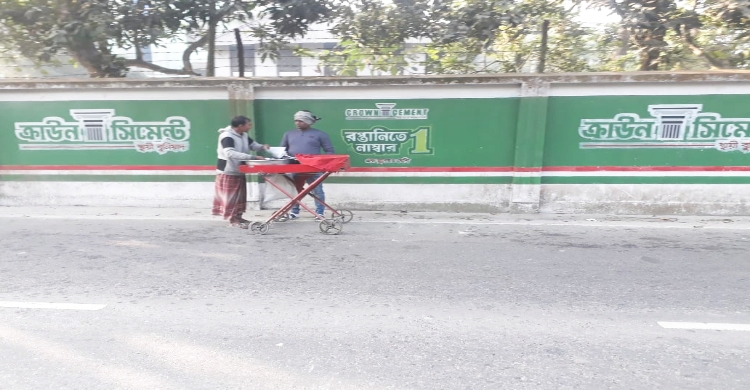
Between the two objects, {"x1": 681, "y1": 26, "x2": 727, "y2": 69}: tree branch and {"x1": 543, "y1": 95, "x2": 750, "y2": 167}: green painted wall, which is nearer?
{"x1": 543, "y1": 95, "x2": 750, "y2": 167}: green painted wall

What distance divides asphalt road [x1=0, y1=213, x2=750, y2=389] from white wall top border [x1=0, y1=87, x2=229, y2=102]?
232cm

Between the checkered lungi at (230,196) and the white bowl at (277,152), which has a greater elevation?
the white bowl at (277,152)

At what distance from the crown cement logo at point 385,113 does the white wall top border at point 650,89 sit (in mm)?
1936

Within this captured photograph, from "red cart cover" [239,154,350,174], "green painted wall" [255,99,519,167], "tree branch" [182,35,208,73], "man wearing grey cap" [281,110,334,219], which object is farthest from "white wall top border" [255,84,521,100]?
"tree branch" [182,35,208,73]

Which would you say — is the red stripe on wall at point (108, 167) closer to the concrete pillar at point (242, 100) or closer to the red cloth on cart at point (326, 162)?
the concrete pillar at point (242, 100)

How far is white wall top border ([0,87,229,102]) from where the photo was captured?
7.55 metres

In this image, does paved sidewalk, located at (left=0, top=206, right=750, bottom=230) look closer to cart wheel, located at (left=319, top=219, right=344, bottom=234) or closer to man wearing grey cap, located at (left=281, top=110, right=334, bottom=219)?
cart wheel, located at (left=319, top=219, right=344, bottom=234)

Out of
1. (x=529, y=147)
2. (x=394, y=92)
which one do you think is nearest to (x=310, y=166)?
(x=394, y=92)

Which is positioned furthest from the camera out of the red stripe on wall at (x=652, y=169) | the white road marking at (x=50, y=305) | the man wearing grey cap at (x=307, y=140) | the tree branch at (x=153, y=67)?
the tree branch at (x=153, y=67)

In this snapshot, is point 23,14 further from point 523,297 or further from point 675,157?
point 675,157

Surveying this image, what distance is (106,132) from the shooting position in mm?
7762

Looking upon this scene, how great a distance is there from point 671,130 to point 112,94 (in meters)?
8.37

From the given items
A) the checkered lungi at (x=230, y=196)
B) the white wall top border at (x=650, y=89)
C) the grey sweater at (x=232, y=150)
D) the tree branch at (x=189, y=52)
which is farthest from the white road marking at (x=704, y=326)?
the tree branch at (x=189, y=52)

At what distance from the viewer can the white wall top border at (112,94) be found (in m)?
7.55
